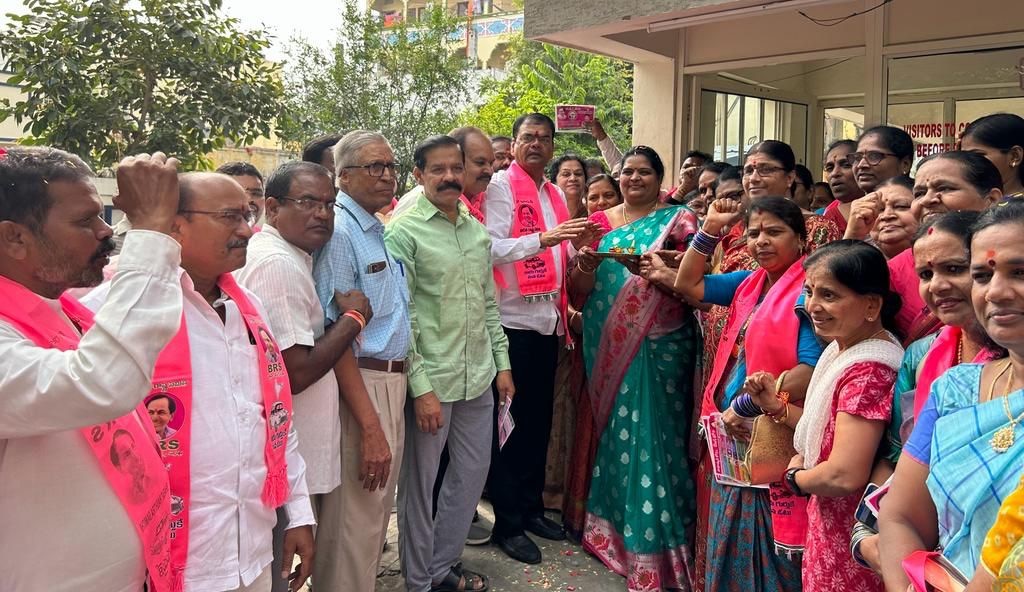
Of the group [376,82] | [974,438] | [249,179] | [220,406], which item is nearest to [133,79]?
[249,179]

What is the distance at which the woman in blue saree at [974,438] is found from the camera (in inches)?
59.9

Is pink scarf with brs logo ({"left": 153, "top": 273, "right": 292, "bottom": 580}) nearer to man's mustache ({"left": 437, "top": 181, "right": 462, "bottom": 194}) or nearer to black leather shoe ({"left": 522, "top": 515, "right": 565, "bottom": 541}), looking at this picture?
man's mustache ({"left": 437, "top": 181, "right": 462, "bottom": 194})

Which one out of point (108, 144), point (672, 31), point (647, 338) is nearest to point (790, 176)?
point (647, 338)

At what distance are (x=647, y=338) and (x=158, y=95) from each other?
5.82 meters

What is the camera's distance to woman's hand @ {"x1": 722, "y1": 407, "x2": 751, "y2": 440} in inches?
114

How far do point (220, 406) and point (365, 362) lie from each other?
1014 mm

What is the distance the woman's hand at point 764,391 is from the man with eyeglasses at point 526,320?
1.40 meters

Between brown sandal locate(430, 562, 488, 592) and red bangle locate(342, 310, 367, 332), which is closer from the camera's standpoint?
red bangle locate(342, 310, 367, 332)

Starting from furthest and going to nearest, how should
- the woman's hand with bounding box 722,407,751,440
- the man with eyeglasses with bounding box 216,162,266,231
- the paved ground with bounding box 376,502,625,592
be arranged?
1. the man with eyeglasses with bounding box 216,162,266,231
2. the paved ground with bounding box 376,502,625,592
3. the woman's hand with bounding box 722,407,751,440

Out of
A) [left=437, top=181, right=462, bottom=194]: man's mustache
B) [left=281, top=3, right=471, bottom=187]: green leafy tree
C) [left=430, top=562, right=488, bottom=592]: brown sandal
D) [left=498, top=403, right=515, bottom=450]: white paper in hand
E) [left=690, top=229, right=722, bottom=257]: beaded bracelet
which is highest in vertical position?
[left=281, top=3, right=471, bottom=187]: green leafy tree

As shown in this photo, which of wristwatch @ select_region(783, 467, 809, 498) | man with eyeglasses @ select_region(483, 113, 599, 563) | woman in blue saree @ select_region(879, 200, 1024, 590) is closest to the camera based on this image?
woman in blue saree @ select_region(879, 200, 1024, 590)

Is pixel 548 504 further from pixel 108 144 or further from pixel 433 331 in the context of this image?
pixel 108 144

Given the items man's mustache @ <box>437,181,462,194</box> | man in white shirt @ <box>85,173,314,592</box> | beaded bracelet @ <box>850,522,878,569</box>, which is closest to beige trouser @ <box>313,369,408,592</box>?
man in white shirt @ <box>85,173,314,592</box>

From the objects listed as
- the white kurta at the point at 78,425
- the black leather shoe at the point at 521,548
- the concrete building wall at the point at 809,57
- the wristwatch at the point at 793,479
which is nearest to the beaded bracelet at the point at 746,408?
the wristwatch at the point at 793,479
